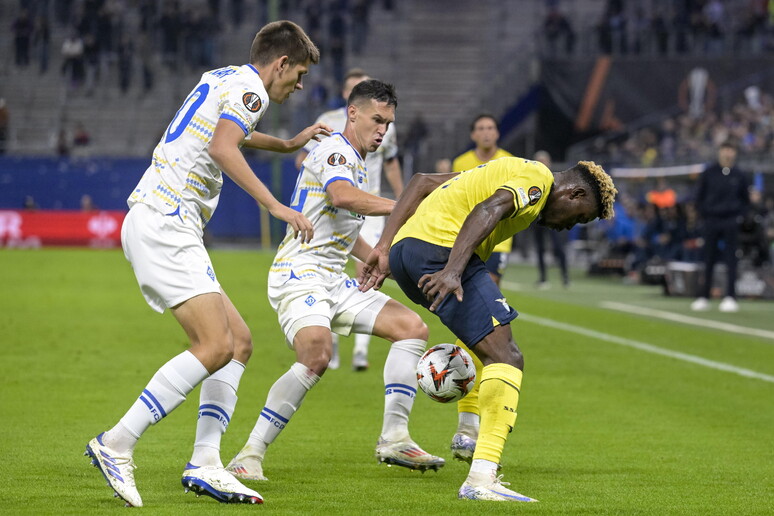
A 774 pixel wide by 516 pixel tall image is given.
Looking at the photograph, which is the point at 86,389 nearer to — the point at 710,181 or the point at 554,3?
the point at 710,181

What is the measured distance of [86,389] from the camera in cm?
1023

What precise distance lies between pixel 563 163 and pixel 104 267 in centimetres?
1301

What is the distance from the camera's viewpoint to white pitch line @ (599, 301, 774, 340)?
609 inches

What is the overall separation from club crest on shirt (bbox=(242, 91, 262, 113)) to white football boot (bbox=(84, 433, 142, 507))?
1.69 metres

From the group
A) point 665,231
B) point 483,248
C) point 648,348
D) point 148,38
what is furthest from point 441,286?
point 148,38

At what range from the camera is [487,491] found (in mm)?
6098

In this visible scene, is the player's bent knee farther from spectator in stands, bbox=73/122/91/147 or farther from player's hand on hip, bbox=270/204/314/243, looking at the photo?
spectator in stands, bbox=73/122/91/147

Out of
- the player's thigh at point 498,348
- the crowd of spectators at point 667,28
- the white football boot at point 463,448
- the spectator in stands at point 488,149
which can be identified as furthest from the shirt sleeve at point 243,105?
the crowd of spectators at point 667,28

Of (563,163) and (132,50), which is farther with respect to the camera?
(132,50)

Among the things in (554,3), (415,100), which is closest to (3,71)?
(415,100)

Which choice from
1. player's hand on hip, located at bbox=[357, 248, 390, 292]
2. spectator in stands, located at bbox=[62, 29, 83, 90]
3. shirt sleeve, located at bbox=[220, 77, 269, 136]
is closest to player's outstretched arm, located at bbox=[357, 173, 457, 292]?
player's hand on hip, located at bbox=[357, 248, 390, 292]

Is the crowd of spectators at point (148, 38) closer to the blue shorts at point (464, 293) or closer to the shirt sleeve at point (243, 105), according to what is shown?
the blue shorts at point (464, 293)

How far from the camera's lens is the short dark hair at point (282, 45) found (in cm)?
630

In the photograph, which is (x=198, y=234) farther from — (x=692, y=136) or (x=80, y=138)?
(x=80, y=138)
